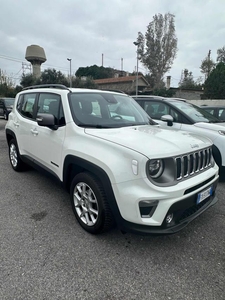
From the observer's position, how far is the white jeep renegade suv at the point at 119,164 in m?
2.08

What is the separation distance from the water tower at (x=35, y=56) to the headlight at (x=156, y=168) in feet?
169

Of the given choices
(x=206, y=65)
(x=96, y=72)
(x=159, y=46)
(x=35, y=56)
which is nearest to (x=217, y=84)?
(x=159, y=46)

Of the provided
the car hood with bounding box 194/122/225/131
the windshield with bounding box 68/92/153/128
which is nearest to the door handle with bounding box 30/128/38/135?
the windshield with bounding box 68/92/153/128

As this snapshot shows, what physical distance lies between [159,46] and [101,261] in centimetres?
3803

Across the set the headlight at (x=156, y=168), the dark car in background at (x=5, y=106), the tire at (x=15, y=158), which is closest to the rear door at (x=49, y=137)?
the tire at (x=15, y=158)

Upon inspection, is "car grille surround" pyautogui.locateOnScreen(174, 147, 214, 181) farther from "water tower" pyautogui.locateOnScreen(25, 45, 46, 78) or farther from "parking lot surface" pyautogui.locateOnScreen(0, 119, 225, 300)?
"water tower" pyautogui.locateOnScreen(25, 45, 46, 78)

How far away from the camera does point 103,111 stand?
322 cm

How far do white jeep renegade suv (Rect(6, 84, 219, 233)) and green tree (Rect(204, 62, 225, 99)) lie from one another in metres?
24.0

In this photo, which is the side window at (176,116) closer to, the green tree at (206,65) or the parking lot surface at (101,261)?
the parking lot surface at (101,261)

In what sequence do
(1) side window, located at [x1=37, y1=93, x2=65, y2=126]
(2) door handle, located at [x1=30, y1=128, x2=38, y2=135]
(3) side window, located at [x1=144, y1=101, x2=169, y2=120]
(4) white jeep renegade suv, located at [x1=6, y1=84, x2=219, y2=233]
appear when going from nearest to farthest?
1. (4) white jeep renegade suv, located at [x1=6, y1=84, x2=219, y2=233]
2. (1) side window, located at [x1=37, y1=93, x2=65, y2=126]
3. (2) door handle, located at [x1=30, y1=128, x2=38, y2=135]
4. (3) side window, located at [x1=144, y1=101, x2=169, y2=120]

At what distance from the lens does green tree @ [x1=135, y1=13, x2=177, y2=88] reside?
113ft

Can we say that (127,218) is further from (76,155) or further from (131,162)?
(76,155)

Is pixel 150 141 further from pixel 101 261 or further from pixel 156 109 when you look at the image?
pixel 156 109

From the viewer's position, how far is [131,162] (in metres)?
2.09
